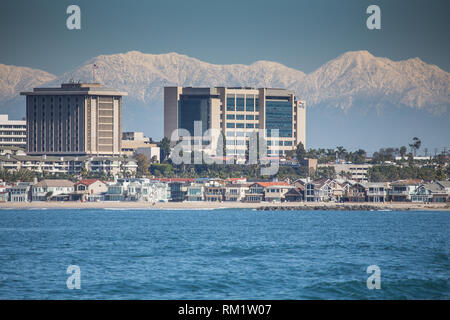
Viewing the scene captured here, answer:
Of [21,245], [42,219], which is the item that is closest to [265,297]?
[21,245]

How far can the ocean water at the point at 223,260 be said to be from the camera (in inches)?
2293

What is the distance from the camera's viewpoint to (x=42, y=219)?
15350cm

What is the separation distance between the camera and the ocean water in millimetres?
58250

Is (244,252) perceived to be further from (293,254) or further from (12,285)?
(12,285)

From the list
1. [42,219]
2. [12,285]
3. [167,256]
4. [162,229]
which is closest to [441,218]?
[162,229]

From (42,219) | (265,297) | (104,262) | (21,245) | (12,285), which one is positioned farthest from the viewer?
(42,219)

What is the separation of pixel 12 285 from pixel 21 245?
35036 mm

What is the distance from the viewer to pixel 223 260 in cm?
7769
